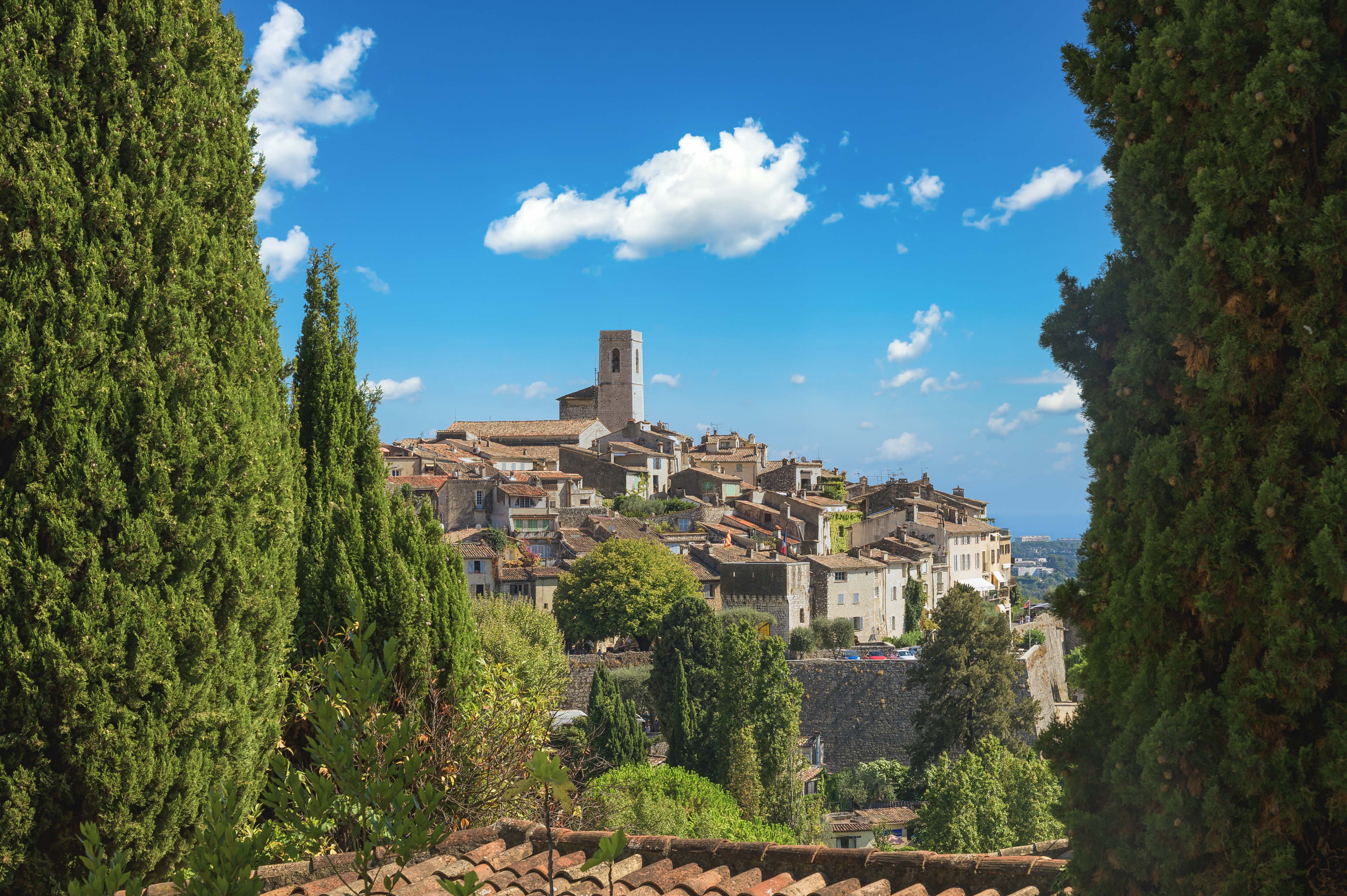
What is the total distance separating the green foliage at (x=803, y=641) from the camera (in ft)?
152

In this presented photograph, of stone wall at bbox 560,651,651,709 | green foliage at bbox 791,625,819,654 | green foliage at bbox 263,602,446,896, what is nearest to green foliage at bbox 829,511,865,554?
green foliage at bbox 791,625,819,654

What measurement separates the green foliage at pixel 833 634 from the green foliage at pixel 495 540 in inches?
641

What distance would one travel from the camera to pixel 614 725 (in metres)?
28.2

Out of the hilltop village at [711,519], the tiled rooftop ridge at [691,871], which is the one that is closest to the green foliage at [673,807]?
the tiled rooftop ridge at [691,871]

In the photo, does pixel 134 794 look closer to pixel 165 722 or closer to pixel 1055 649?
pixel 165 722

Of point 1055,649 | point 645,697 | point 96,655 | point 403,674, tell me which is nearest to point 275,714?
point 96,655

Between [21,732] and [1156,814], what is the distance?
4.79m

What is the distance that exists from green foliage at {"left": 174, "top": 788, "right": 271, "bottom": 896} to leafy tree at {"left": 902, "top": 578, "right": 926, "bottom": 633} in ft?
181

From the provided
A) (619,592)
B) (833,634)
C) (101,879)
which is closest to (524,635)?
(619,592)

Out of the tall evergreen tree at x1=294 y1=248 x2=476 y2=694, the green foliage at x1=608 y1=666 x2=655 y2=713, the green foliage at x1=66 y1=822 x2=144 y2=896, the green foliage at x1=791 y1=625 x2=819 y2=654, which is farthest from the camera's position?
the green foliage at x1=791 y1=625 x2=819 y2=654

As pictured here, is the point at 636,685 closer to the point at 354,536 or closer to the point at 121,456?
the point at 354,536

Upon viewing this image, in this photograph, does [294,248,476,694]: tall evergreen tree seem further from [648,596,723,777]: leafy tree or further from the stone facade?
the stone facade

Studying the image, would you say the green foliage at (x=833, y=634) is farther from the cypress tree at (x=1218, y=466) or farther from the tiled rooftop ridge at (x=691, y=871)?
the cypress tree at (x=1218, y=466)

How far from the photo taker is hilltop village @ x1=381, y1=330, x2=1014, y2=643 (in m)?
48.0
